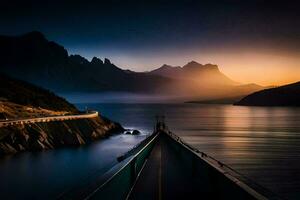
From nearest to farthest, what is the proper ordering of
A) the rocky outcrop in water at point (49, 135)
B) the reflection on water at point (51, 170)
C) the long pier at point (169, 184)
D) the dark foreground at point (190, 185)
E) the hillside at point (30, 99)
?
the long pier at point (169, 184)
the dark foreground at point (190, 185)
the reflection on water at point (51, 170)
the rocky outcrop in water at point (49, 135)
the hillside at point (30, 99)

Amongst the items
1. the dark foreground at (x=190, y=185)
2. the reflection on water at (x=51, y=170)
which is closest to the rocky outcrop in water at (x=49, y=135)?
the reflection on water at (x=51, y=170)

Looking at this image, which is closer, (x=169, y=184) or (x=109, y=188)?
(x=109, y=188)

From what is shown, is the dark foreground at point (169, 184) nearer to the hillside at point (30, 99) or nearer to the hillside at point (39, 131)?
the hillside at point (39, 131)

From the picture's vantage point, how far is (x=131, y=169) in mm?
16594

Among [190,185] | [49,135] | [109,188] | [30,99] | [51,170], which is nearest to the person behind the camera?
[109,188]

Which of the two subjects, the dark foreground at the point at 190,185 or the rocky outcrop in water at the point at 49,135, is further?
the rocky outcrop in water at the point at 49,135

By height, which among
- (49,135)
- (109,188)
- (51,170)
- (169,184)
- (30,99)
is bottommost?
(51,170)

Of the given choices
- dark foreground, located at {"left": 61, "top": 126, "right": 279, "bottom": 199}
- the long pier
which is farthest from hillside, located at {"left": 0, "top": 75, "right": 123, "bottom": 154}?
the long pier

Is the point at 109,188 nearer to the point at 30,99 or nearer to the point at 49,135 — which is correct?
the point at 49,135

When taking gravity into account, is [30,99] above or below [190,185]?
above

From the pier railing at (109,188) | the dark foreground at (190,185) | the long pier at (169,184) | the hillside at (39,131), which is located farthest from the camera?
the hillside at (39,131)

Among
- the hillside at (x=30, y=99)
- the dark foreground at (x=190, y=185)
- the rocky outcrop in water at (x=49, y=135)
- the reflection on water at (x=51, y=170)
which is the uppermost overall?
the hillside at (x=30, y=99)

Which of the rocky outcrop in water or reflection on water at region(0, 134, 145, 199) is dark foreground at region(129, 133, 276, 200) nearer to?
reflection on water at region(0, 134, 145, 199)

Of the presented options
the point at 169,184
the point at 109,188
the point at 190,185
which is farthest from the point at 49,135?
the point at 109,188
